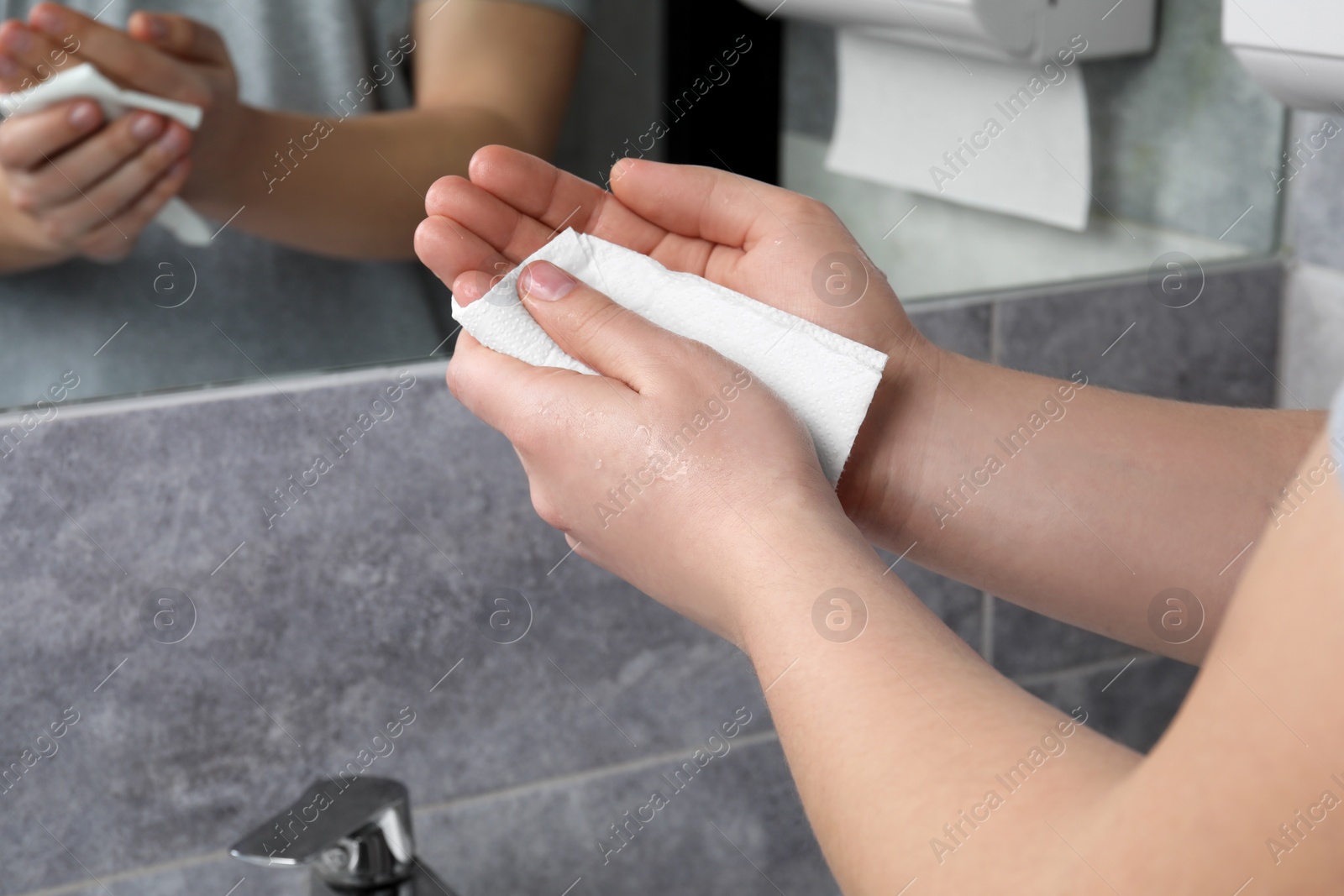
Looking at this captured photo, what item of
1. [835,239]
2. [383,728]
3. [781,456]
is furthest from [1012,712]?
[383,728]

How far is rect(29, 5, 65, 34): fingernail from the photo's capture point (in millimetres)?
524

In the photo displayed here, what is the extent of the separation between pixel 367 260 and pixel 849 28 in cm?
35

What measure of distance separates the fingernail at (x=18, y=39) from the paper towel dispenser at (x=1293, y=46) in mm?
595

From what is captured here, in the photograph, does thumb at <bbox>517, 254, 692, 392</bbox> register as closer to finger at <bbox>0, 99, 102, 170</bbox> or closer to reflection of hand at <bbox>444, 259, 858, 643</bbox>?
reflection of hand at <bbox>444, 259, 858, 643</bbox>

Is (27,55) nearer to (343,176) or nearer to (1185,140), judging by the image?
(343,176)

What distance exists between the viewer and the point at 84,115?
0.54 meters

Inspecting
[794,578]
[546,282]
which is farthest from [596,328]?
[794,578]

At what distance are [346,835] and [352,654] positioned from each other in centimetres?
11

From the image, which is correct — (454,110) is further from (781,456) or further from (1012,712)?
(1012,712)

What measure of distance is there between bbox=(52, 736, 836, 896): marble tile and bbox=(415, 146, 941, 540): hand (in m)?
0.25

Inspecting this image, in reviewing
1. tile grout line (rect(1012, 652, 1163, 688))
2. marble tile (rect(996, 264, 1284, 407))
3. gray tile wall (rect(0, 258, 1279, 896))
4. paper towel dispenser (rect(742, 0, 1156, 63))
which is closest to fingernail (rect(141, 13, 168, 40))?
gray tile wall (rect(0, 258, 1279, 896))

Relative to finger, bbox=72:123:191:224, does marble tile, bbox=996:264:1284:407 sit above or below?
below

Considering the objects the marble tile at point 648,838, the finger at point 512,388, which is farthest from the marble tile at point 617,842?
the finger at point 512,388

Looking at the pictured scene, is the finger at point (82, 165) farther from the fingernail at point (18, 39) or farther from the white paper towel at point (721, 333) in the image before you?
the white paper towel at point (721, 333)
